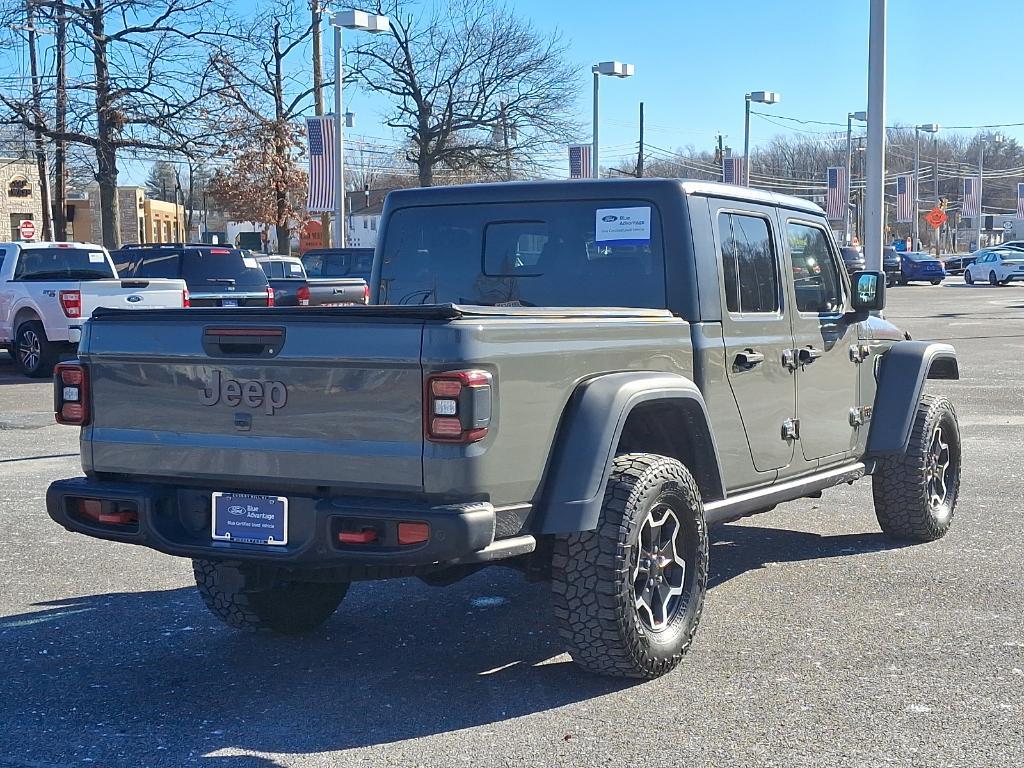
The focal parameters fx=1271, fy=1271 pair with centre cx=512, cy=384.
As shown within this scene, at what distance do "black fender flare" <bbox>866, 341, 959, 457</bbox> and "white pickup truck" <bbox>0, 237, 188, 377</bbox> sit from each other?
1168 centimetres

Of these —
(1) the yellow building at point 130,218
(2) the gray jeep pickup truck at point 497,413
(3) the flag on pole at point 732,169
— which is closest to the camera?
(2) the gray jeep pickup truck at point 497,413

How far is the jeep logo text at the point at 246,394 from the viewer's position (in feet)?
14.5

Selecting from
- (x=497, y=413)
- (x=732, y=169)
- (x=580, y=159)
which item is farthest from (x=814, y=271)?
(x=732, y=169)

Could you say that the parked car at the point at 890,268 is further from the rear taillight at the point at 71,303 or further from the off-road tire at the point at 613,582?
the rear taillight at the point at 71,303

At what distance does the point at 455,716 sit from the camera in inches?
178

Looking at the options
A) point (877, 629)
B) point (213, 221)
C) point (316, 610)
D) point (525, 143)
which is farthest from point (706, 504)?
point (213, 221)

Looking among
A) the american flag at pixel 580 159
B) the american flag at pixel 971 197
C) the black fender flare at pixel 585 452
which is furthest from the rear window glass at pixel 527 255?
the american flag at pixel 971 197

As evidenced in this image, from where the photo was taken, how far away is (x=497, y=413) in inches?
166

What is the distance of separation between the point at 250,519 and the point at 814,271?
134 inches

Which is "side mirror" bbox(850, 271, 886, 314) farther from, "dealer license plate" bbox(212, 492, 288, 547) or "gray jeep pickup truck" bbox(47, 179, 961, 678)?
"dealer license plate" bbox(212, 492, 288, 547)

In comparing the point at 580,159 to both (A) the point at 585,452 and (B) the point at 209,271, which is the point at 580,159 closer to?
(B) the point at 209,271

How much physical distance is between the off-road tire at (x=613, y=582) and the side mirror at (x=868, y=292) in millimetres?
2337

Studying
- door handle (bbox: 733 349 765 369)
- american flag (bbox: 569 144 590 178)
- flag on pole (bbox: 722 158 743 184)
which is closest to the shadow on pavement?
door handle (bbox: 733 349 765 369)

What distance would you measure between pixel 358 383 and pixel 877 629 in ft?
8.78
